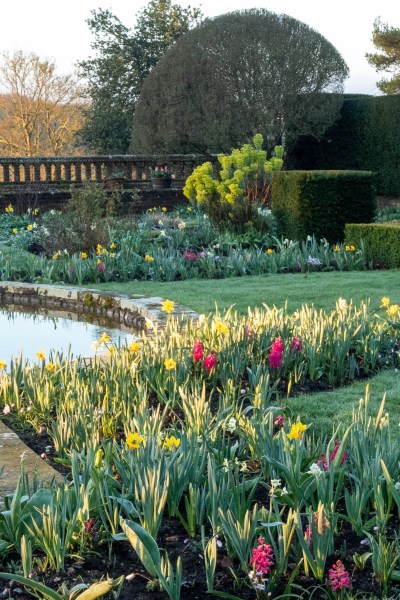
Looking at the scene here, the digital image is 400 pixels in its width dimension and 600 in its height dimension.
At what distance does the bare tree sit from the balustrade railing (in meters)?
8.64

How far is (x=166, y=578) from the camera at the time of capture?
2.54m

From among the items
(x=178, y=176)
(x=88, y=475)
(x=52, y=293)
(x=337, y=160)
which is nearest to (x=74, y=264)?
(x=52, y=293)

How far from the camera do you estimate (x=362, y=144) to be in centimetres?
2089

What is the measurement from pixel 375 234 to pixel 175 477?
8.17 metres

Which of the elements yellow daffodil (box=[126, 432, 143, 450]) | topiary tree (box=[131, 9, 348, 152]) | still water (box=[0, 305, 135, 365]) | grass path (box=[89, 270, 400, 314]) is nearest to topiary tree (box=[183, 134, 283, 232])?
grass path (box=[89, 270, 400, 314])

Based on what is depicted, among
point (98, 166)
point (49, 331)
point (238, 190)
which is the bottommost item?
point (49, 331)

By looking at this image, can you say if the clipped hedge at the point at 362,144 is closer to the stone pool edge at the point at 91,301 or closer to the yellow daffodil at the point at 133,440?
the stone pool edge at the point at 91,301

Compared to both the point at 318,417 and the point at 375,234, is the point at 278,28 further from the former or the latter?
the point at 318,417

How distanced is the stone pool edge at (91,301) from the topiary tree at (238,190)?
424 cm

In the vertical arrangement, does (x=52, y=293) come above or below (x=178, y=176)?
below

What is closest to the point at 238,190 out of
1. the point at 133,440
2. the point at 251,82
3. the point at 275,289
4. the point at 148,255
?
the point at 148,255

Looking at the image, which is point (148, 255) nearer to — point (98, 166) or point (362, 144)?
point (98, 166)

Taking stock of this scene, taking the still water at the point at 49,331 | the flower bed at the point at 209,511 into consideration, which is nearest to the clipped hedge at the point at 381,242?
the still water at the point at 49,331

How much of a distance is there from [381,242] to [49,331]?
4587 mm
